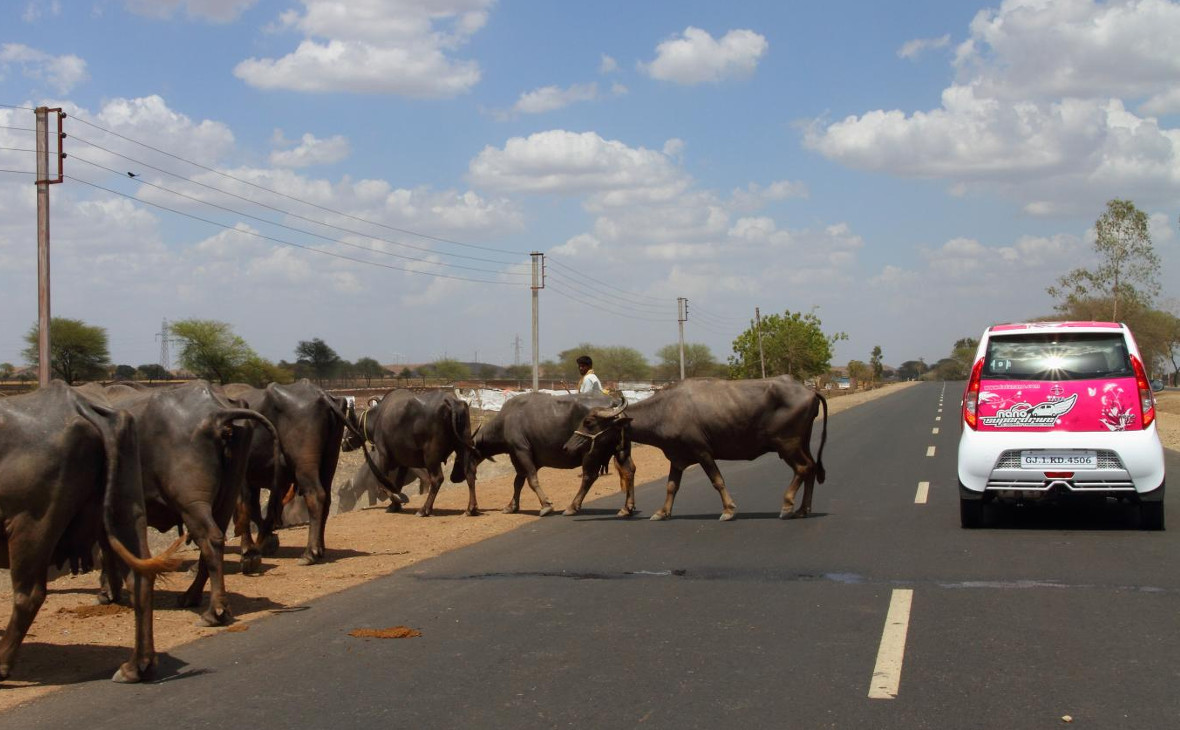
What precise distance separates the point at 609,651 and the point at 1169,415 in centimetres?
3754

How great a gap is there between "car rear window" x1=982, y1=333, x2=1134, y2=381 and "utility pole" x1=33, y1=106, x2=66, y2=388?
53.8ft

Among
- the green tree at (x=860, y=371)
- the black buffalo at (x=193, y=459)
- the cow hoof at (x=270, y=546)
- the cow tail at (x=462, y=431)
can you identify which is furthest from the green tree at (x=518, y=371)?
the black buffalo at (x=193, y=459)

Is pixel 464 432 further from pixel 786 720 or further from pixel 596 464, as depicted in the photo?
pixel 786 720

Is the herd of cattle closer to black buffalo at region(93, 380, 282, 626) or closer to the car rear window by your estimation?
black buffalo at region(93, 380, 282, 626)

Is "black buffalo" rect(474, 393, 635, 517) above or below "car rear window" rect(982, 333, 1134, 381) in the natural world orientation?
below

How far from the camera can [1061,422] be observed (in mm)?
11016

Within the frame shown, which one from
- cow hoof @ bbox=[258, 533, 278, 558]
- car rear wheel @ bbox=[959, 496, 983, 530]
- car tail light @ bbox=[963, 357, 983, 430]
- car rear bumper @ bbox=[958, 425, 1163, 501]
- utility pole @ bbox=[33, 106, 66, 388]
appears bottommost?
cow hoof @ bbox=[258, 533, 278, 558]

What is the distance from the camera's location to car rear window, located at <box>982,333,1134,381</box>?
36.8 ft

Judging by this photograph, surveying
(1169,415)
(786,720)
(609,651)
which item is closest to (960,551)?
(609,651)

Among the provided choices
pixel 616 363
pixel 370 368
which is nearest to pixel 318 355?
pixel 370 368

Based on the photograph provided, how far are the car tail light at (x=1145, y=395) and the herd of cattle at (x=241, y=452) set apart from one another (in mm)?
3585

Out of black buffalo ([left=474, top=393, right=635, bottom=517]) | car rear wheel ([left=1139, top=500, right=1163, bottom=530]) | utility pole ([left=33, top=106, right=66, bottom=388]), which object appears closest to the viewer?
car rear wheel ([left=1139, top=500, right=1163, bottom=530])

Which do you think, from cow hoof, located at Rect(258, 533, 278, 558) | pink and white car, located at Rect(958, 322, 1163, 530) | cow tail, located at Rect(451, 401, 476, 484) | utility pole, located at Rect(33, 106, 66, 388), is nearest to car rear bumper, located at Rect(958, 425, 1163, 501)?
pink and white car, located at Rect(958, 322, 1163, 530)

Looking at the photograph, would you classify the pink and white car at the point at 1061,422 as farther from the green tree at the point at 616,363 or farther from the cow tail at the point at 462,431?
the green tree at the point at 616,363
